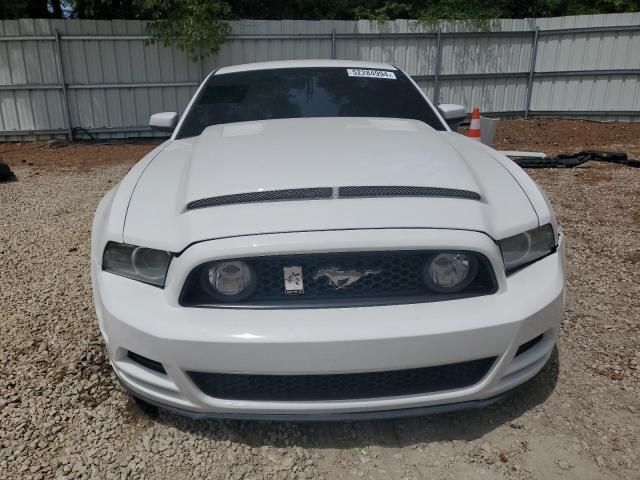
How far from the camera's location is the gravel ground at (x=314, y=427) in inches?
77.4

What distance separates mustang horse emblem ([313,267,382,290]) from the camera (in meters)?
1.87

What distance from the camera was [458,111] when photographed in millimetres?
3707

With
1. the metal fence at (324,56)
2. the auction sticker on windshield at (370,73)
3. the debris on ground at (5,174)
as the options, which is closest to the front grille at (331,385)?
the auction sticker on windshield at (370,73)

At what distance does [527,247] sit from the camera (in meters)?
2.05

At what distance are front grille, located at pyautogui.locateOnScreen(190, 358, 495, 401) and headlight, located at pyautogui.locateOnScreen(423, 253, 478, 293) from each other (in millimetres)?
269

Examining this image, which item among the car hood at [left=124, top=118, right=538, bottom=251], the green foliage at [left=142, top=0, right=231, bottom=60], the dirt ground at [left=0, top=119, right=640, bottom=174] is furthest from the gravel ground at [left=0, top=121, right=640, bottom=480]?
the green foliage at [left=142, top=0, right=231, bottom=60]

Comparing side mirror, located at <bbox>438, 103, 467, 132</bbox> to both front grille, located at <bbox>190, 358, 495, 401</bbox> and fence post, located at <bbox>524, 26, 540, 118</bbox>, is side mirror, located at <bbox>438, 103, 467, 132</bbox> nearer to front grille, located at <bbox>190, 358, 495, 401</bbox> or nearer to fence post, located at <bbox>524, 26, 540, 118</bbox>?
front grille, located at <bbox>190, 358, 495, 401</bbox>

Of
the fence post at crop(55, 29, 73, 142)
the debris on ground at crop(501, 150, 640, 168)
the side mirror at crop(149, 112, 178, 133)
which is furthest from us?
the fence post at crop(55, 29, 73, 142)

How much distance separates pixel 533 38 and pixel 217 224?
478 inches

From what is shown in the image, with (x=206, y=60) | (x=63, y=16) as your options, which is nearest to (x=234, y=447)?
(x=206, y=60)

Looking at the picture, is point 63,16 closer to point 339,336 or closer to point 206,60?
point 206,60

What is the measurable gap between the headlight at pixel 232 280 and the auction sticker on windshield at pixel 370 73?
222 centimetres

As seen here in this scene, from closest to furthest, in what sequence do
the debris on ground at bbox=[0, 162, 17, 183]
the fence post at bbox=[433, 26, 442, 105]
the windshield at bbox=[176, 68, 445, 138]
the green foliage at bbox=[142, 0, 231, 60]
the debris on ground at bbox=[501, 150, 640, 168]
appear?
the windshield at bbox=[176, 68, 445, 138] < the debris on ground at bbox=[0, 162, 17, 183] < the debris on ground at bbox=[501, 150, 640, 168] < the green foliage at bbox=[142, 0, 231, 60] < the fence post at bbox=[433, 26, 442, 105]

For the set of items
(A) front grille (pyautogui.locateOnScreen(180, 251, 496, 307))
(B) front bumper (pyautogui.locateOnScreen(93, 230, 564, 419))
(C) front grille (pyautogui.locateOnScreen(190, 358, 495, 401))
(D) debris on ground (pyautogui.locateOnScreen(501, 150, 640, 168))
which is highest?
(A) front grille (pyautogui.locateOnScreen(180, 251, 496, 307))
